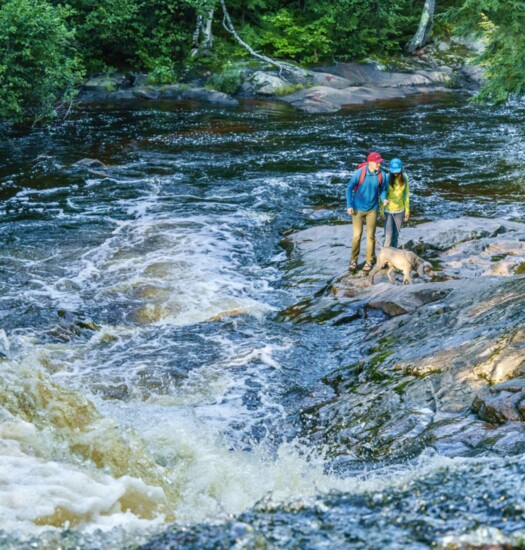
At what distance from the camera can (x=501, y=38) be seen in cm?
1956

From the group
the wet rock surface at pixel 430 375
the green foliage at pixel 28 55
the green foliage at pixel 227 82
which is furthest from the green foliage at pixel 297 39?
the wet rock surface at pixel 430 375

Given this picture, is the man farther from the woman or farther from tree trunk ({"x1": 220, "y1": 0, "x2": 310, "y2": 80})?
tree trunk ({"x1": 220, "y1": 0, "x2": 310, "y2": 80})

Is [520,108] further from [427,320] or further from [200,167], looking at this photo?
[427,320]

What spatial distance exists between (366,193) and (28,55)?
14788 mm

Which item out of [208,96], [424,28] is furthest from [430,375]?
[424,28]

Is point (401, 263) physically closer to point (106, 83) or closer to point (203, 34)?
point (106, 83)

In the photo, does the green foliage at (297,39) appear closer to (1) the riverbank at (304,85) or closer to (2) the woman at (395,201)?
(1) the riverbank at (304,85)

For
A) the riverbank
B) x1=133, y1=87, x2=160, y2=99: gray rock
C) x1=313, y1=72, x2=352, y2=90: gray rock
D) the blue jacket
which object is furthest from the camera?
x1=313, y1=72, x2=352, y2=90: gray rock

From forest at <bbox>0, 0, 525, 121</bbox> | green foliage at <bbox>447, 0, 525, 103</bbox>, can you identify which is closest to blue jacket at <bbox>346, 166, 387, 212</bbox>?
green foliage at <bbox>447, 0, 525, 103</bbox>

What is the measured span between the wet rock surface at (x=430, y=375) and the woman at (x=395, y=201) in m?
1.43

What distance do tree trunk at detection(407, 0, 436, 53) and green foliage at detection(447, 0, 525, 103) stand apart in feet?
83.7

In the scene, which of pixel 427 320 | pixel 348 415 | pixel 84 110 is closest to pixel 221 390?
pixel 348 415

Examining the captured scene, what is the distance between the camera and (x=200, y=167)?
78.0 ft

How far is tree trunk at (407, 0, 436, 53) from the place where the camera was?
44.5m
